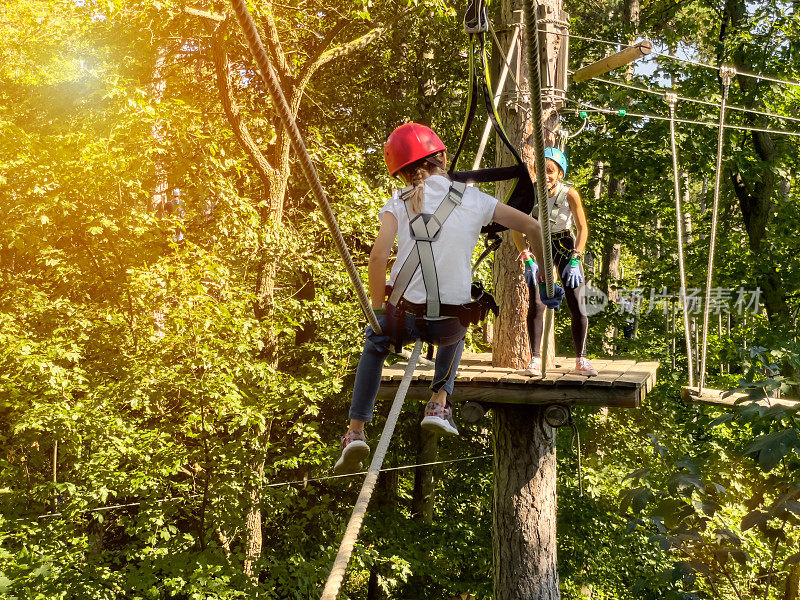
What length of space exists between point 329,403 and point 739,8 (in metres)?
9.82

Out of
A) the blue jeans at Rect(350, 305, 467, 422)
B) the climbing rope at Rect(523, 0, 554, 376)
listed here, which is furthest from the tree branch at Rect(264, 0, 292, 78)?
the climbing rope at Rect(523, 0, 554, 376)

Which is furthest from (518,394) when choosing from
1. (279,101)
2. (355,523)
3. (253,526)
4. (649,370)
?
(253,526)

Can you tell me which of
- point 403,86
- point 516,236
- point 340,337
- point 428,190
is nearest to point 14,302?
point 340,337

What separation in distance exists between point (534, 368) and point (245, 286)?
5711 mm

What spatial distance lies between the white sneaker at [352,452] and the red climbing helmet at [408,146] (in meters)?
1.16

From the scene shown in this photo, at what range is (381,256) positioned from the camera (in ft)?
10.9

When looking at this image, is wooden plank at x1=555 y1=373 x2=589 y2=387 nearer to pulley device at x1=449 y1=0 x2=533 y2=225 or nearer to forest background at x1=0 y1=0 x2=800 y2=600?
pulley device at x1=449 y1=0 x2=533 y2=225

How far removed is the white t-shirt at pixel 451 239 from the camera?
3268mm

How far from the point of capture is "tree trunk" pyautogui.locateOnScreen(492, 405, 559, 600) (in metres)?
6.20

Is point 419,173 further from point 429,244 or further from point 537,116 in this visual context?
point 537,116

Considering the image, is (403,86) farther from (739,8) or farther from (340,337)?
(739,8)

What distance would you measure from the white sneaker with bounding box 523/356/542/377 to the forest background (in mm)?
2155

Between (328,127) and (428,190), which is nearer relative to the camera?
(428,190)

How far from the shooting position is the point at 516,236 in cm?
505
